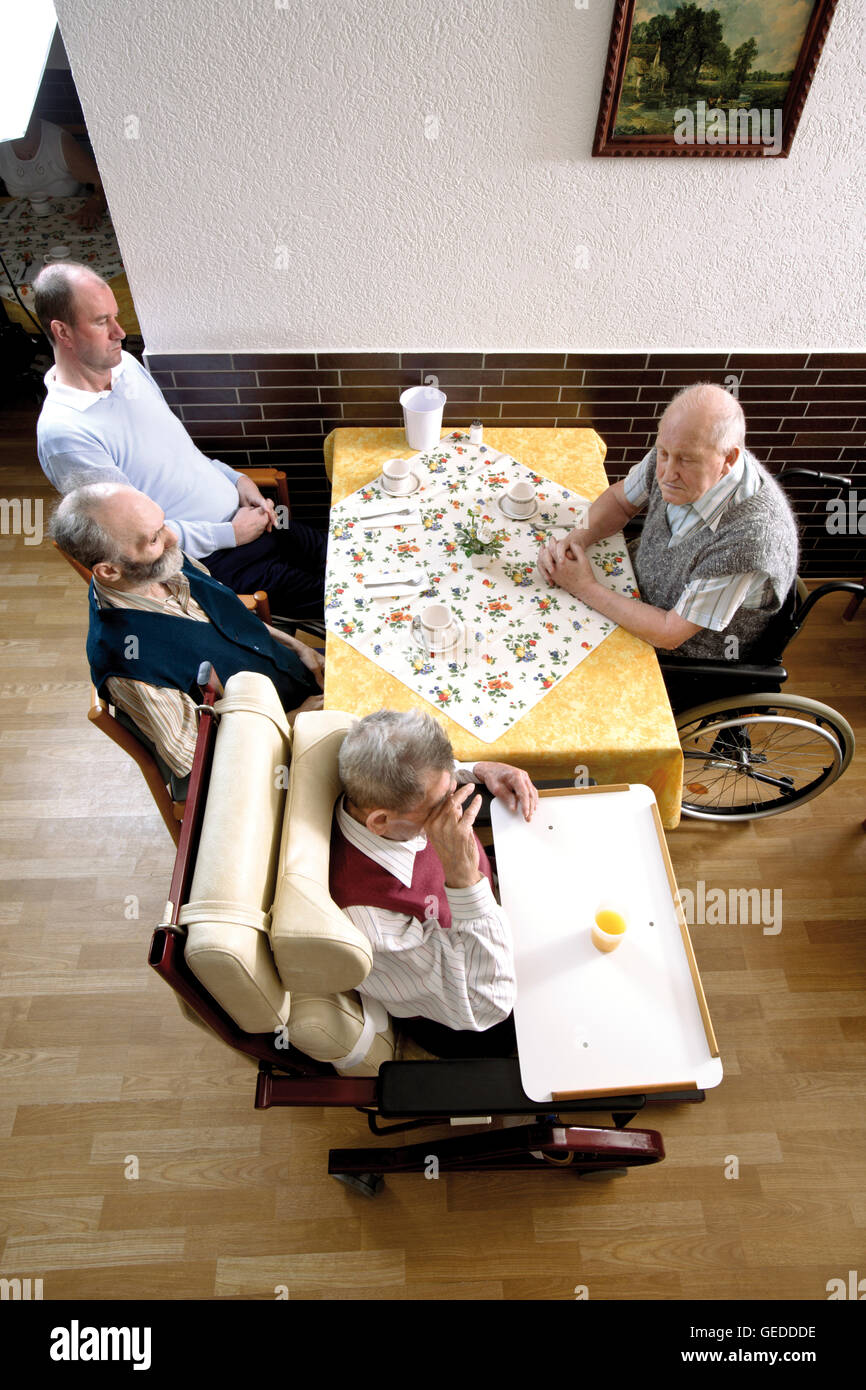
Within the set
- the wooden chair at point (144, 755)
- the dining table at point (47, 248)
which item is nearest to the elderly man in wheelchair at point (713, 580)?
the wooden chair at point (144, 755)

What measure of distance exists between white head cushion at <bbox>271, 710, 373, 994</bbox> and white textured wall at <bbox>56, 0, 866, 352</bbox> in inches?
67.2

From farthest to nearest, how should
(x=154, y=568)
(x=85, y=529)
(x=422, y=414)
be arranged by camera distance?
(x=422, y=414), (x=154, y=568), (x=85, y=529)

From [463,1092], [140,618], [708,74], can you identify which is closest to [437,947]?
[463,1092]

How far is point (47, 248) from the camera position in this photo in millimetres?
3770

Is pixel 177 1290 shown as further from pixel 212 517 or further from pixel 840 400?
pixel 840 400

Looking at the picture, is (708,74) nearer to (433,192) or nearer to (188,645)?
(433,192)

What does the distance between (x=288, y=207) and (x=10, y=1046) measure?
99.7 inches

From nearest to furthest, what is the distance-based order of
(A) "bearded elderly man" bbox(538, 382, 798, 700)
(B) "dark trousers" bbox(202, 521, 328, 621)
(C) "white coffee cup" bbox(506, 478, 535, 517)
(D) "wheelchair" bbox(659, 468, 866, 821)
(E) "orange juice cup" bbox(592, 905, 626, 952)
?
(E) "orange juice cup" bbox(592, 905, 626, 952), (A) "bearded elderly man" bbox(538, 382, 798, 700), (D) "wheelchair" bbox(659, 468, 866, 821), (C) "white coffee cup" bbox(506, 478, 535, 517), (B) "dark trousers" bbox(202, 521, 328, 621)

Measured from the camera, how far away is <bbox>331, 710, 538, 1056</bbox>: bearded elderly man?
145 centimetres

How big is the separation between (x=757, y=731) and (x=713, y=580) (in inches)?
38.3

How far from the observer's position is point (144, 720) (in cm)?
192

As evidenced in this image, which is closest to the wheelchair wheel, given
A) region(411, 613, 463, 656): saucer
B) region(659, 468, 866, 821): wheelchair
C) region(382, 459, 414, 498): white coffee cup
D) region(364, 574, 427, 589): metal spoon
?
region(659, 468, 866, 821): wheelchair

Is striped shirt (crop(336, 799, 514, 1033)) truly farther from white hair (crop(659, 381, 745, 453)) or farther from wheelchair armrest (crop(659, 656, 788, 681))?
white hair (crop(659, 381, 745, 453))
